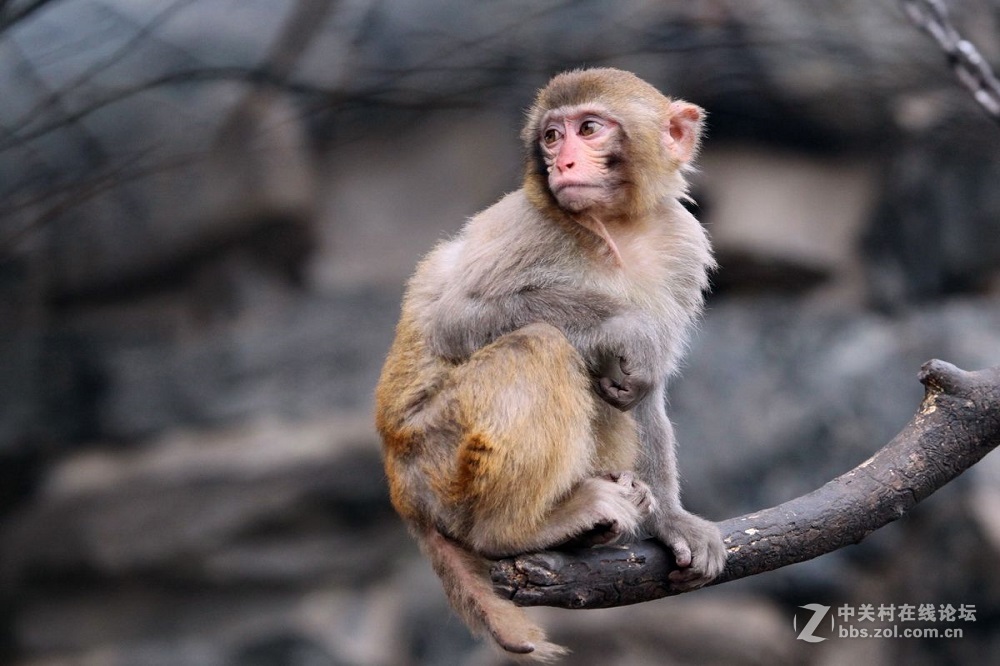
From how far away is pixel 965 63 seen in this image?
4.68 metres

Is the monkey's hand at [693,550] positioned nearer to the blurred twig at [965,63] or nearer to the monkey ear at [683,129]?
the monkey ear at [683,129]

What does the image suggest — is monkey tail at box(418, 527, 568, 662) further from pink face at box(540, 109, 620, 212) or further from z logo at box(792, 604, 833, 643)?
z logo at box(792, 604, 833, 643)

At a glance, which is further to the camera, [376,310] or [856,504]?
[376,310]

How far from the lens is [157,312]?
871 cm

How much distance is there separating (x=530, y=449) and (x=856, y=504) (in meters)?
1.17

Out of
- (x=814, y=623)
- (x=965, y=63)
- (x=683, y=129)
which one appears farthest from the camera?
(x=814, y=623)

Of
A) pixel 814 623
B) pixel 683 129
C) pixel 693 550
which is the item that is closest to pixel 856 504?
pixel 693 550

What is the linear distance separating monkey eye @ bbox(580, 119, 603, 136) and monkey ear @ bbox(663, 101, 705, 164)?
35 cm

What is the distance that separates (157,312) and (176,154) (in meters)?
1.50

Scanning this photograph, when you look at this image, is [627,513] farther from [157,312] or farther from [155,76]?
[157,312]

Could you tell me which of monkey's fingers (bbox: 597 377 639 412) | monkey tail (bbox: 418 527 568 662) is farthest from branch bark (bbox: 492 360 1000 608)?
monkey's fingers (bbox: 597 377 639 412)

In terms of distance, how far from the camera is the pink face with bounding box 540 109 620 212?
3736mm

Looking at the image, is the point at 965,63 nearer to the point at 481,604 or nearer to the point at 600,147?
the point at 600,147

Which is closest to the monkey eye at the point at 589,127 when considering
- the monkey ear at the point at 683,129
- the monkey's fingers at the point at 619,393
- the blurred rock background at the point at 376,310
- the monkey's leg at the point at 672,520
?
the monkey ear at the point at 683,129
